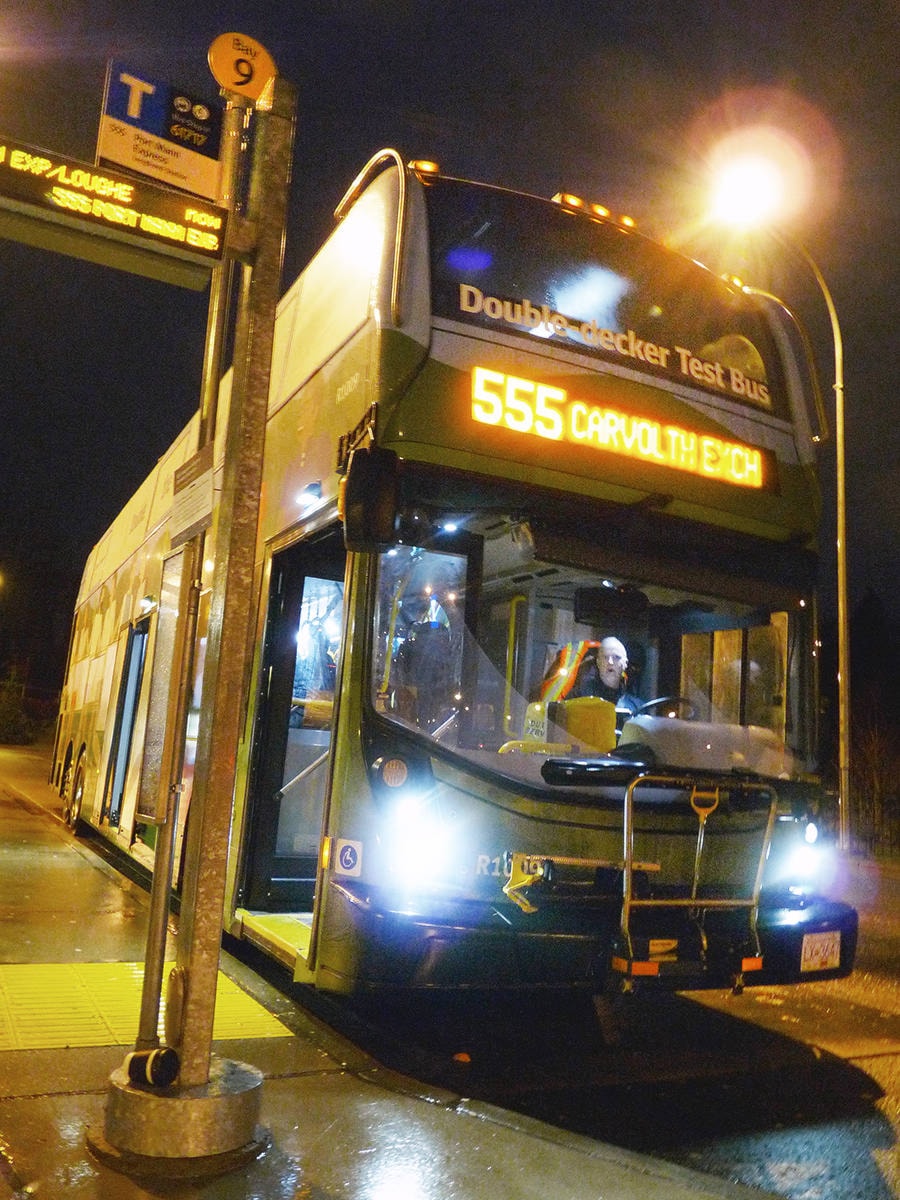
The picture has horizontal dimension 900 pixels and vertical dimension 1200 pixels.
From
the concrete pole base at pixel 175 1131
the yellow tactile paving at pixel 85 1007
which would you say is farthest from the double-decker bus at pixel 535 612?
the concrete pole base at pixel 175 1131

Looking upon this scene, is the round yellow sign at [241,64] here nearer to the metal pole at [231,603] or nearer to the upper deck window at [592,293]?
the metal pole at [231,603]

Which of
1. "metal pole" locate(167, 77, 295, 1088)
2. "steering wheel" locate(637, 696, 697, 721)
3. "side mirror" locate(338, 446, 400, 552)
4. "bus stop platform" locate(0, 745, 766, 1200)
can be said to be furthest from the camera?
"steering wheel" locate(637, 696, 697, 721)

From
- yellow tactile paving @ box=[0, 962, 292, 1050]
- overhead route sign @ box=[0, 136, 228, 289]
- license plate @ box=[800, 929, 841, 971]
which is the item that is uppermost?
overhead route sign @ box=[0, 136, 228, 289]

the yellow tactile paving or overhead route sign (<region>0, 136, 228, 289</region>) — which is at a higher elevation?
overhead route sign (<region>0, 136, 228, 289</region>)

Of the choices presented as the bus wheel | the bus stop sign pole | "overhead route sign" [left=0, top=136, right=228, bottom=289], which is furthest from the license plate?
the bus wheel

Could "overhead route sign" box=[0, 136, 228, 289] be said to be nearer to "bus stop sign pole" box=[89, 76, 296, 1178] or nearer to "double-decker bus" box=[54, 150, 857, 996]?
"bus stop sign pole" box=[89, 76, 296, 1178]

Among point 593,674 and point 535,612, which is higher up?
point 535,612

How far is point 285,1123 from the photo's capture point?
4.01 m

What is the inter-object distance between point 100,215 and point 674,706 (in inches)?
143

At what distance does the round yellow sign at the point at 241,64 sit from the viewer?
4.14 meters

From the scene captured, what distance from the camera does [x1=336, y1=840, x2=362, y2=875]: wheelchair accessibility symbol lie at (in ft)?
14.5

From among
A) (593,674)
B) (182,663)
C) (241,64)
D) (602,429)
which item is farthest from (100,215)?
(593,674)

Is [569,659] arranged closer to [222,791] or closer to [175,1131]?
[222,791]

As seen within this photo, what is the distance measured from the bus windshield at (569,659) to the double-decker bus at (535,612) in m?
0.02
